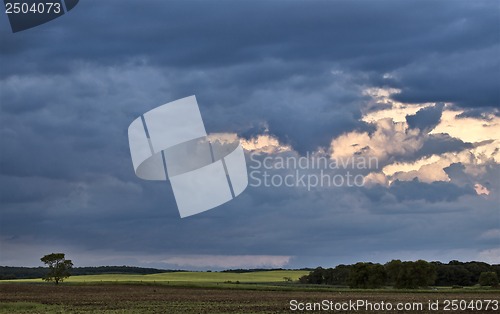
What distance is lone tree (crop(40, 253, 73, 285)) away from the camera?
506ft

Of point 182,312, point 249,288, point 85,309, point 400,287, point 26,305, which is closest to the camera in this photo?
point 182,312

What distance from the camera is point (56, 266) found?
15488 centimetres

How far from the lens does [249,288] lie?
393 feet

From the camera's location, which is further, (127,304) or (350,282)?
(350,282)

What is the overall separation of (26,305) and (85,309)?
961 centimetres

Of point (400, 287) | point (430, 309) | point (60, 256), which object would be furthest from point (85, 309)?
point (60, 256)

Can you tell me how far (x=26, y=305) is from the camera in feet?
222

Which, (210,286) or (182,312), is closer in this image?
(182,312)

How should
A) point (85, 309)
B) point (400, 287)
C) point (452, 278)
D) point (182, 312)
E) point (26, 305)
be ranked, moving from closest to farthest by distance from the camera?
point (182, 312), point (85, 309), point (26, 305), point (400, 287), point (452, 278)

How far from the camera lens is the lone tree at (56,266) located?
15425 centimetres

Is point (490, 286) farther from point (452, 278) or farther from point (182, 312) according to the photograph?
point (182, 312)

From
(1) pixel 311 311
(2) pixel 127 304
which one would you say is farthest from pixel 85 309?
(1) pixel 311 311

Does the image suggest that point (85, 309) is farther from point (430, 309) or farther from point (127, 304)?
point (430, 309)

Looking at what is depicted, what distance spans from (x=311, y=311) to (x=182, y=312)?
11.4m
